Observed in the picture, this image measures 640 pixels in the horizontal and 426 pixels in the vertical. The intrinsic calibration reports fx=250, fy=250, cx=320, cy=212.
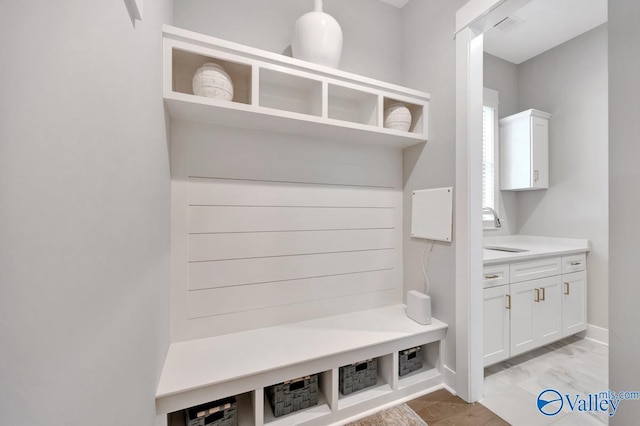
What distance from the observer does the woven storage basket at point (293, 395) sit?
1364mm

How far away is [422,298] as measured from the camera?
169 cm

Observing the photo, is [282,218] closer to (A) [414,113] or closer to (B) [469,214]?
(B) [469,214]

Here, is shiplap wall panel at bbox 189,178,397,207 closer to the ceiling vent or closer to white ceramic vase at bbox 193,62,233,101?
white ceramic vase at bbox 193,62,233,101

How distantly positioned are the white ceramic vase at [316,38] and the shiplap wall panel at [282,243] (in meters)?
1.15

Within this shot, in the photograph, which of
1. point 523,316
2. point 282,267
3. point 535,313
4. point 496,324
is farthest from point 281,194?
point 535,313

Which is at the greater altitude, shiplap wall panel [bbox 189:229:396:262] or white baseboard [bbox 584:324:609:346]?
shiplap wall panel [bbox 189:229:396:262]

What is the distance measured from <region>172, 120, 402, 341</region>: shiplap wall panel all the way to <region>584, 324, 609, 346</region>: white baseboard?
6.76 ft

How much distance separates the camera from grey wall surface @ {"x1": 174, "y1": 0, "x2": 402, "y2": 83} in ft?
4.95

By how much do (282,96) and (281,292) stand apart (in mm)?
1315

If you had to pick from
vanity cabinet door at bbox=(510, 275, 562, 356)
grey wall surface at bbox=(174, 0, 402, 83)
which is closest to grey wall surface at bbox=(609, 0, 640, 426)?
vanity cabinet door at bbox=(510, 275, 562, 356)

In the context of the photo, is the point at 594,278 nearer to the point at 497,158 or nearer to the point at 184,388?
the point at 497,158

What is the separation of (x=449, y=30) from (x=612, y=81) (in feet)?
3.58

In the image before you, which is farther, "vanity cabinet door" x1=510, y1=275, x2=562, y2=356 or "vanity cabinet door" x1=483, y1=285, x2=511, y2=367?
"vanity cabinet door" x1=510, y1=275, x2=562, y2=356

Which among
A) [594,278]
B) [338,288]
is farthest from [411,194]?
[594,278]
